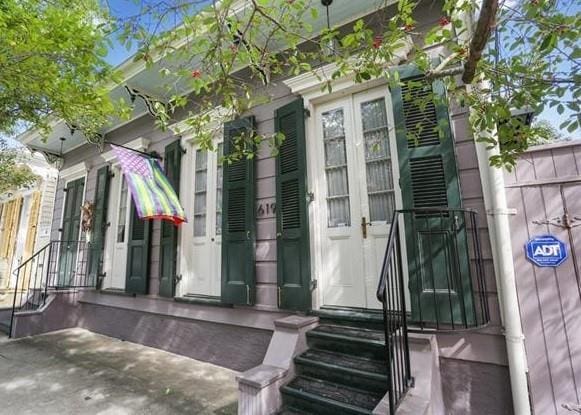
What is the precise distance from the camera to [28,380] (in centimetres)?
315

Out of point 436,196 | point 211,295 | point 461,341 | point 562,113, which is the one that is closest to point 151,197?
point 211,295

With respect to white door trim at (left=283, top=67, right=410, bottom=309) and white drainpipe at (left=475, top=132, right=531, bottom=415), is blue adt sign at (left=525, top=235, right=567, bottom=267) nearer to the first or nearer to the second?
white drainpipe at (left=475, top=132, right=531, bottom=415)

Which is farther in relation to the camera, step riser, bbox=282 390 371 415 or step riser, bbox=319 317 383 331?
step riser, bbox=319 317 383 331

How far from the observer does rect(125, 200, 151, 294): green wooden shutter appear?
4.46 meters

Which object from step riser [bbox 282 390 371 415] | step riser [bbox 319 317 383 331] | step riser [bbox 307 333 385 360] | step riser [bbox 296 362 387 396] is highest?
step riser [bbox 319 317 383 331]

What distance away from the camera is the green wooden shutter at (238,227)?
11.2 ft

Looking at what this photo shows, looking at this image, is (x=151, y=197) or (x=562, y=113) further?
(x=151, y=197)

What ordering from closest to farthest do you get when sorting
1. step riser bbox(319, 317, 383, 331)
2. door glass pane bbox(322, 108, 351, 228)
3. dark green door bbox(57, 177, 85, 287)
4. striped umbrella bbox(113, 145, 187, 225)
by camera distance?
step riser bbox(319, 317, 383, 331) < door glass pane bbox(322, 108, 351, 228) < striped umbrella bbox(113, 145, 187, 225) < dark green door bbox(57, 177, 85, 287)

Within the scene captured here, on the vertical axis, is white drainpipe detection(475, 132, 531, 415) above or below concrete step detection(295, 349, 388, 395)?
above

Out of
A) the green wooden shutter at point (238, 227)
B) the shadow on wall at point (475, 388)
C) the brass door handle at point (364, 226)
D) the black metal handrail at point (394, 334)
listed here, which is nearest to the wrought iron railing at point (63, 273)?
the green wooden shutter at point (238, 227)

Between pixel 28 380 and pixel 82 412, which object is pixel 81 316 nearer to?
pixel 28 380

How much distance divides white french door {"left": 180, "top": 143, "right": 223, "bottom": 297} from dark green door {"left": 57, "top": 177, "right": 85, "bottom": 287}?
2.87 m

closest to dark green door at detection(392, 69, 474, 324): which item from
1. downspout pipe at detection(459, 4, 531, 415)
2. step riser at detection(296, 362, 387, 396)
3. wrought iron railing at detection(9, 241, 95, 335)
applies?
downspout pipe at detection(459, 4, 531, 415)

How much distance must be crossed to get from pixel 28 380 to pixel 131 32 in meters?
3.55
